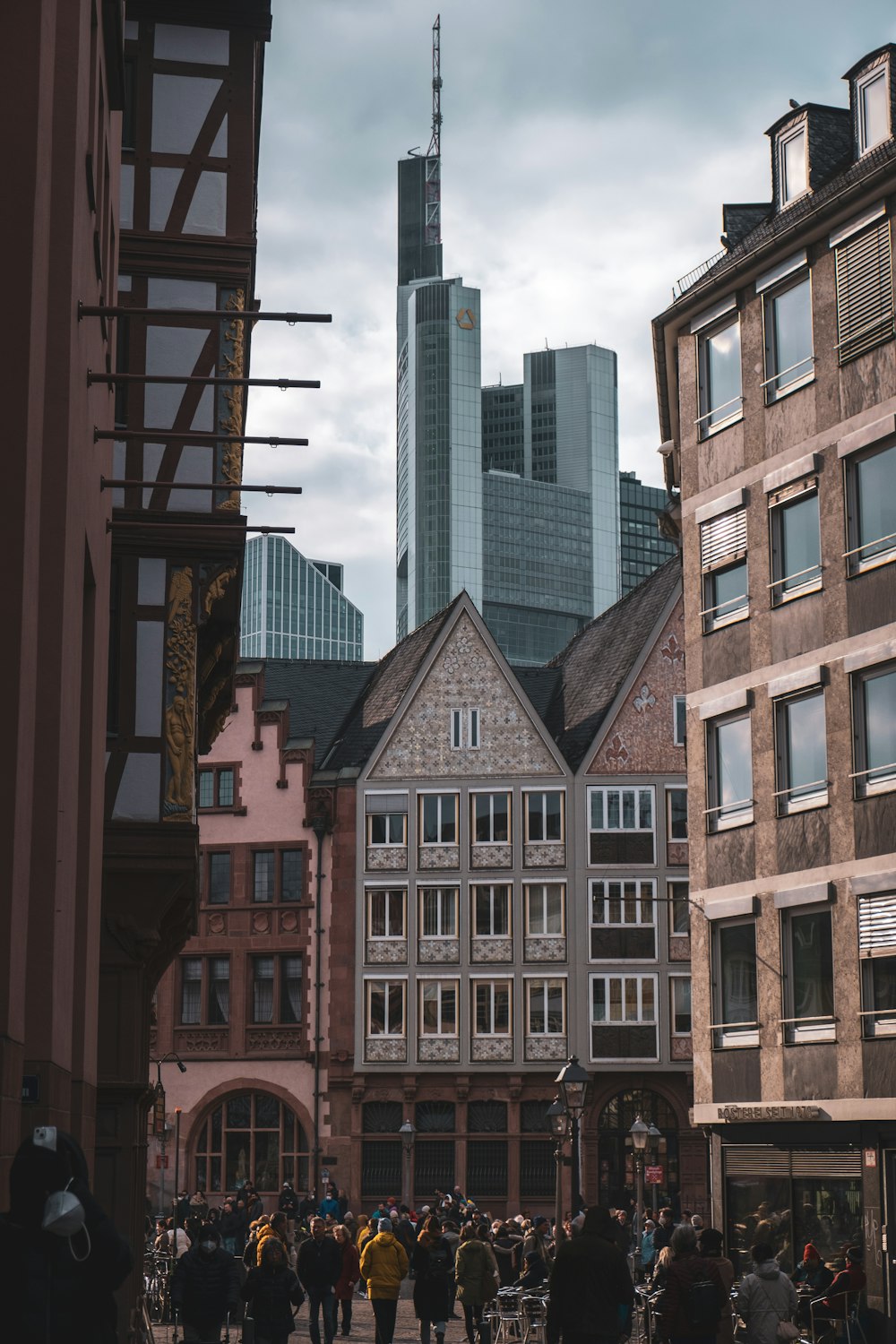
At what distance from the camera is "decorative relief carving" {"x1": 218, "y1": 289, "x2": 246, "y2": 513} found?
957 inches

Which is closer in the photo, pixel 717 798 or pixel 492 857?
pixel 717 798

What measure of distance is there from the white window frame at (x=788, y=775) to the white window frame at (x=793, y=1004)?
146 centimetres

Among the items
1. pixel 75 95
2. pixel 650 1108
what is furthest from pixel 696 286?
pixel 650 1108

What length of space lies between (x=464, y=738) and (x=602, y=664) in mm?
5198

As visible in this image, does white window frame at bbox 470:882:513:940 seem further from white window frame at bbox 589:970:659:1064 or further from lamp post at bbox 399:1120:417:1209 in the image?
lamp post at bbox 399:1120:417:1209

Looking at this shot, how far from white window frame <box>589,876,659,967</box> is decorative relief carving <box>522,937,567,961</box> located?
0.77 m

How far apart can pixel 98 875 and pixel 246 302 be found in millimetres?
9668

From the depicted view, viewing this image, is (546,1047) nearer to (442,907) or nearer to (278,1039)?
(442,907)

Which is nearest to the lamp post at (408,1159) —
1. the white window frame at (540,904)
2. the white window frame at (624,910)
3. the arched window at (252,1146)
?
the arched window at (252,1146)

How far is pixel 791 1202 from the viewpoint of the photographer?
28.8m

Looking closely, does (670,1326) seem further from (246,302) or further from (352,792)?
(352,792)

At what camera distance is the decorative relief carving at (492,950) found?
5525cm

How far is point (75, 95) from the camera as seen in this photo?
13.1 m

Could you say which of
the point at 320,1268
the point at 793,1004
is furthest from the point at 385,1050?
the point at 320,1268
